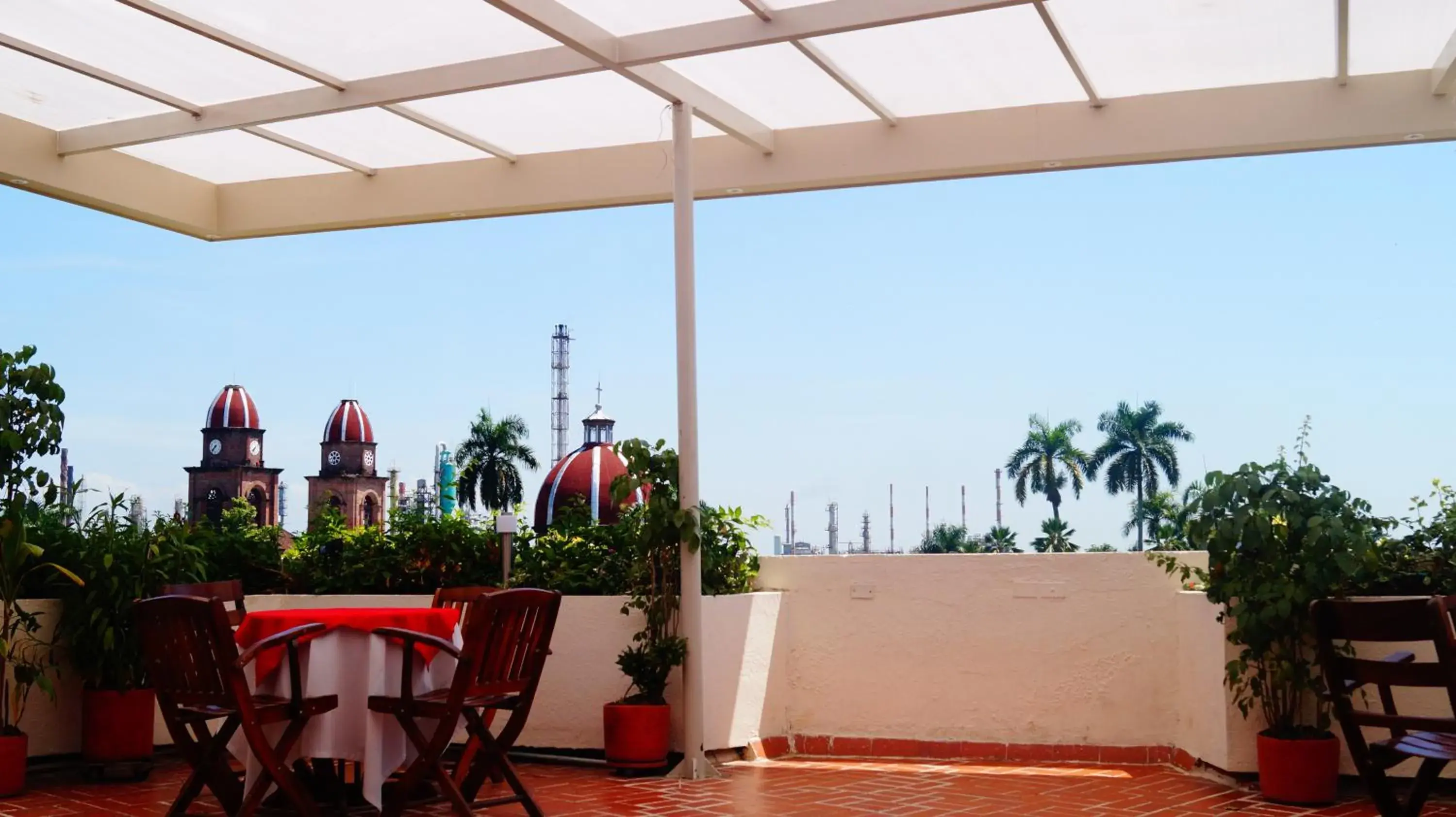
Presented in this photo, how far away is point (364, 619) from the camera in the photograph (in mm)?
4879

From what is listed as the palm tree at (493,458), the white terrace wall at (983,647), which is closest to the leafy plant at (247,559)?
the white terrace wall at (983,647)

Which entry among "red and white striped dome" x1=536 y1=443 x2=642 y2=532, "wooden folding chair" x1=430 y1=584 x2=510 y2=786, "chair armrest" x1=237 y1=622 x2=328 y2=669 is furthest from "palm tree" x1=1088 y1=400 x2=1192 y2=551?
"chair armrest" x1=237 y1=622 x2=328 y2=669

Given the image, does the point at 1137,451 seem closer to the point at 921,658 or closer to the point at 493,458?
the point at 493,458

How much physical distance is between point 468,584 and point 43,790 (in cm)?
228

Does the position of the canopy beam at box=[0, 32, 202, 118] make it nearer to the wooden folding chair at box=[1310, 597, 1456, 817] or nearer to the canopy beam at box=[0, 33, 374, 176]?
the canopy beam at box=[0, 33, 374, 176]

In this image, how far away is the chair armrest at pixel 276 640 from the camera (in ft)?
14.9

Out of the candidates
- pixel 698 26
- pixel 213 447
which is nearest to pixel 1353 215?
pixel 213 447

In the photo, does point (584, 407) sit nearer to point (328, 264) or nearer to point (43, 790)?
point (328, 264)

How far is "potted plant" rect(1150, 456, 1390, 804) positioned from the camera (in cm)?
536

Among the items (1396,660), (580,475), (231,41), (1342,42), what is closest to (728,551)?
(231,41)

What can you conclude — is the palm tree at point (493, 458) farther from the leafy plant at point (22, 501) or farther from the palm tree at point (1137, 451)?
the leafy plant at point (22, 501)

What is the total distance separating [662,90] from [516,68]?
25.2 inches

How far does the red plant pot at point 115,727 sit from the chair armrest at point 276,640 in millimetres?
1934

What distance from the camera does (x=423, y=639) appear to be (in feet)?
15.2
